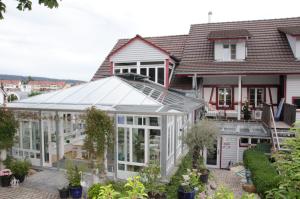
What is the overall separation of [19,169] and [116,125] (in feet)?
13.0

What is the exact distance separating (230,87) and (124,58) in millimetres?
7375

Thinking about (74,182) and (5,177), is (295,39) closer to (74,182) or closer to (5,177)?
(74,182)

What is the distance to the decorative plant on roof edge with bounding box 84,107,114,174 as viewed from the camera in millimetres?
8375

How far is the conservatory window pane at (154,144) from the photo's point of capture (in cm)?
912

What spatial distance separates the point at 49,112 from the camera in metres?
10.4

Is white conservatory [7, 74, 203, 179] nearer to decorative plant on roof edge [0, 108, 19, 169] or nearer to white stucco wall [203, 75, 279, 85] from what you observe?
decorative plant on roof edge [0, 108, 19, 169]

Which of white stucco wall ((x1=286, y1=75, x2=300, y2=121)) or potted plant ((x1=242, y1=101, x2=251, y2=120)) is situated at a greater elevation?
white stucco wall ((x1=286, y1=75, x2=300, y2=121))

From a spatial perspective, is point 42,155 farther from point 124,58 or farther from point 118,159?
point 124,58

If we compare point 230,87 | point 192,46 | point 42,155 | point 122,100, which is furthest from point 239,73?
point 42,155

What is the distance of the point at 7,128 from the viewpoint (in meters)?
10.0

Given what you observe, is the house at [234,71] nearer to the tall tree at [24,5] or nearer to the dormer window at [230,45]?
the dormer window at [230,45]

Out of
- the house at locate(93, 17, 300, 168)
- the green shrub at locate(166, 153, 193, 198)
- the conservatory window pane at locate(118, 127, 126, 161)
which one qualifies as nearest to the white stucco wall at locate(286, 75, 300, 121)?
the house at locate(93, 17, 300, 168)

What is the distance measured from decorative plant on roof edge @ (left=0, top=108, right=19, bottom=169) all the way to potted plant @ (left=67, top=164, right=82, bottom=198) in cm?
348

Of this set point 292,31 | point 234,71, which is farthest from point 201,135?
point 292,31
